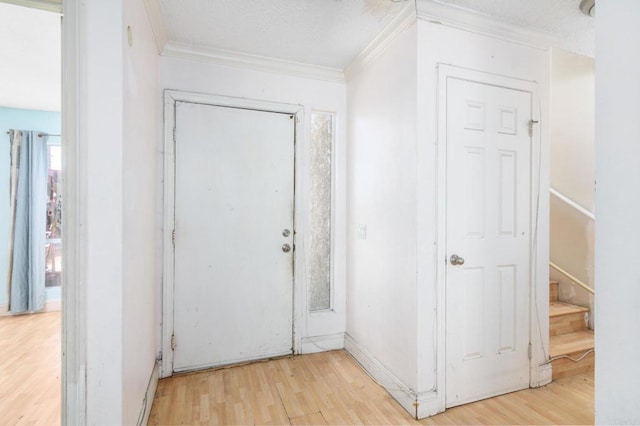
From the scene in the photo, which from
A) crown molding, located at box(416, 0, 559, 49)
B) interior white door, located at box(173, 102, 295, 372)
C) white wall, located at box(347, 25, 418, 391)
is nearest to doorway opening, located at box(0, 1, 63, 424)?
interior white door, located at box(173, 102, 295, 372)

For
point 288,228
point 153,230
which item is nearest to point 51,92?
point 153,230

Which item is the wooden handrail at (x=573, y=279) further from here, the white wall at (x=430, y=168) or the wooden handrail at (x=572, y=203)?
the white wall at (x=430, y=168)

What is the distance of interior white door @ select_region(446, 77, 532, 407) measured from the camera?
1884mm

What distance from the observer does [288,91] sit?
2.56 m

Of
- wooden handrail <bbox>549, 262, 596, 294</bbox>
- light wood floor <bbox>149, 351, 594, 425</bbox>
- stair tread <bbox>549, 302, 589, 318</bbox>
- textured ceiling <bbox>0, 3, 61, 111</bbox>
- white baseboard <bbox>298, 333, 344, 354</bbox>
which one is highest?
textured ceiling <bbox>0, 3, 61, 111</bbox>

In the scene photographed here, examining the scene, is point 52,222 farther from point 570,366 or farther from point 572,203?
point 572,203

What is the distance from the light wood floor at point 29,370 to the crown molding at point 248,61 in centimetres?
242

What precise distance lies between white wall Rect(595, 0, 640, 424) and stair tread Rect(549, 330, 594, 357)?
1.87 meters

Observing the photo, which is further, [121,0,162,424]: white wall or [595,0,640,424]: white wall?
[121,0,162,424]: white wall

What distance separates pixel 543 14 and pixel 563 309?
2272mm

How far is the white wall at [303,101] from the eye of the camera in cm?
231

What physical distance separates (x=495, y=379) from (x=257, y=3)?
8.87ft

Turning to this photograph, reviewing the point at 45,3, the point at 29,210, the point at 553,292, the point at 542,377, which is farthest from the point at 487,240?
the point at 29,210

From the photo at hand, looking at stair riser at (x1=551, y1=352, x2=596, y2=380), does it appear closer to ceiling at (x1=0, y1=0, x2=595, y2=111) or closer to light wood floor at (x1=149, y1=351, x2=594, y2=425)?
light wood floor at (x1=149, y1=351, x2=594, y2=425)
